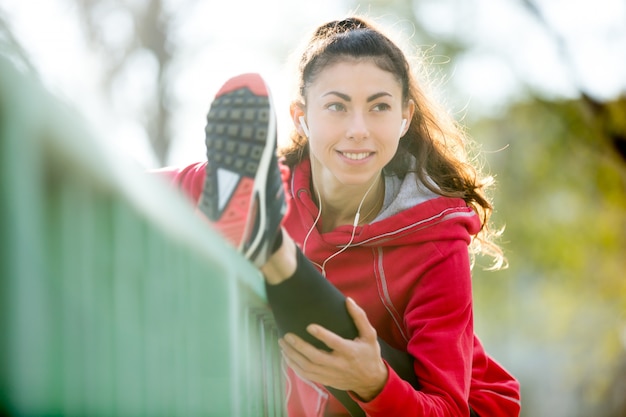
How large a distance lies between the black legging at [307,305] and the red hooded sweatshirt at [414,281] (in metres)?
0.27

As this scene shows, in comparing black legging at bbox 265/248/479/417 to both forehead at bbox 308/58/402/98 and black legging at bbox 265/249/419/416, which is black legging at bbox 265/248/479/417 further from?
forehead at bbox 308/58/402/98

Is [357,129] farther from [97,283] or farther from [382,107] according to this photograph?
[97,283]

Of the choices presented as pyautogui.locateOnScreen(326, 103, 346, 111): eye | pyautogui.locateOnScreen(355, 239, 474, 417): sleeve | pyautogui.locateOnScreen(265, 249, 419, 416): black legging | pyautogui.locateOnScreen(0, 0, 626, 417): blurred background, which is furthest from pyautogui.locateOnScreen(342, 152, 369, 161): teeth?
pyautogui.locateOnScreen(0, 0, 626, 417): blurred background

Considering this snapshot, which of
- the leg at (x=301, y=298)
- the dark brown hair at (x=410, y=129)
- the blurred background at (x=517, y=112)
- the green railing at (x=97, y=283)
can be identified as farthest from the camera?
the blurred background at (x=517, y=112)

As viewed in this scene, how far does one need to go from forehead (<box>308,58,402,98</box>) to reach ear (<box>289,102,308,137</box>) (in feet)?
0.30

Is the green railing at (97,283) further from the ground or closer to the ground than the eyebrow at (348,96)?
closer to the ground

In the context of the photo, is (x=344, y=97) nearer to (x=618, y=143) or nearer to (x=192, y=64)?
(x=618, y=143)

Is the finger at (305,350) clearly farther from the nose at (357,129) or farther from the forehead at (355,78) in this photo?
the forehead at (355,78)

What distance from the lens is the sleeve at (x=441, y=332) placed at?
1.97 metres

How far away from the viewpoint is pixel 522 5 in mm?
8438

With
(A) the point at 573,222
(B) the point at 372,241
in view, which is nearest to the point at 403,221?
(B) the point at 372,241

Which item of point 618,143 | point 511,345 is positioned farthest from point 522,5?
point 511,345

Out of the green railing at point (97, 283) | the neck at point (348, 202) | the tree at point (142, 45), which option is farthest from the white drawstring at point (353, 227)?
the tree at point (142, 45)

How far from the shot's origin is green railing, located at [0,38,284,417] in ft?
3.02
